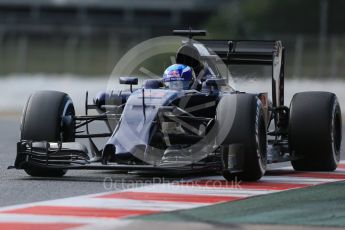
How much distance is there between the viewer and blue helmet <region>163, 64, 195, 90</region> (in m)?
13.0

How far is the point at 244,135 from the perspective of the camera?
11.6 meters

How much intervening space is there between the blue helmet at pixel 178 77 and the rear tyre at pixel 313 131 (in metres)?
1.24

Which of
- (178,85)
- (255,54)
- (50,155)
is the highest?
(255,54)

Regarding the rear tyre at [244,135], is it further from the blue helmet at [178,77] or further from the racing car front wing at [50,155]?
the racing car front wing at [50,155]

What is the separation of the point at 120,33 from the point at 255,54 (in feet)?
121

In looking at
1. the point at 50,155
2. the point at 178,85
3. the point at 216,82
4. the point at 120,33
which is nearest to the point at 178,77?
the point at 178,85

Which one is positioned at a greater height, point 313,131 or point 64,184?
point 313,131

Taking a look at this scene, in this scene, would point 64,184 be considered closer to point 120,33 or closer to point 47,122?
point 47,122

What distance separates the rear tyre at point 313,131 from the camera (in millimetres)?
13289

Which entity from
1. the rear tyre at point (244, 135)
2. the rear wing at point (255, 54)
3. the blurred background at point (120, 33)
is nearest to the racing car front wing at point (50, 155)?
the rear tyre at point (244, 135)

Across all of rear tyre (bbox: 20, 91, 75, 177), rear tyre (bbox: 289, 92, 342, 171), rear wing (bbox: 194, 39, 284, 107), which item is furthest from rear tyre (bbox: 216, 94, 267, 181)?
rear wing (bbox: 194, 39, 284, 107)

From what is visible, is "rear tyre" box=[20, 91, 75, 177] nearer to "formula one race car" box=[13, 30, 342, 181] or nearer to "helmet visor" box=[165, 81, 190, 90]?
"formula one race car" box=[13, 30, 342, 181]

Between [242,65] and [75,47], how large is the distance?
31.4m

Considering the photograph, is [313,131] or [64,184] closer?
[64,184]
